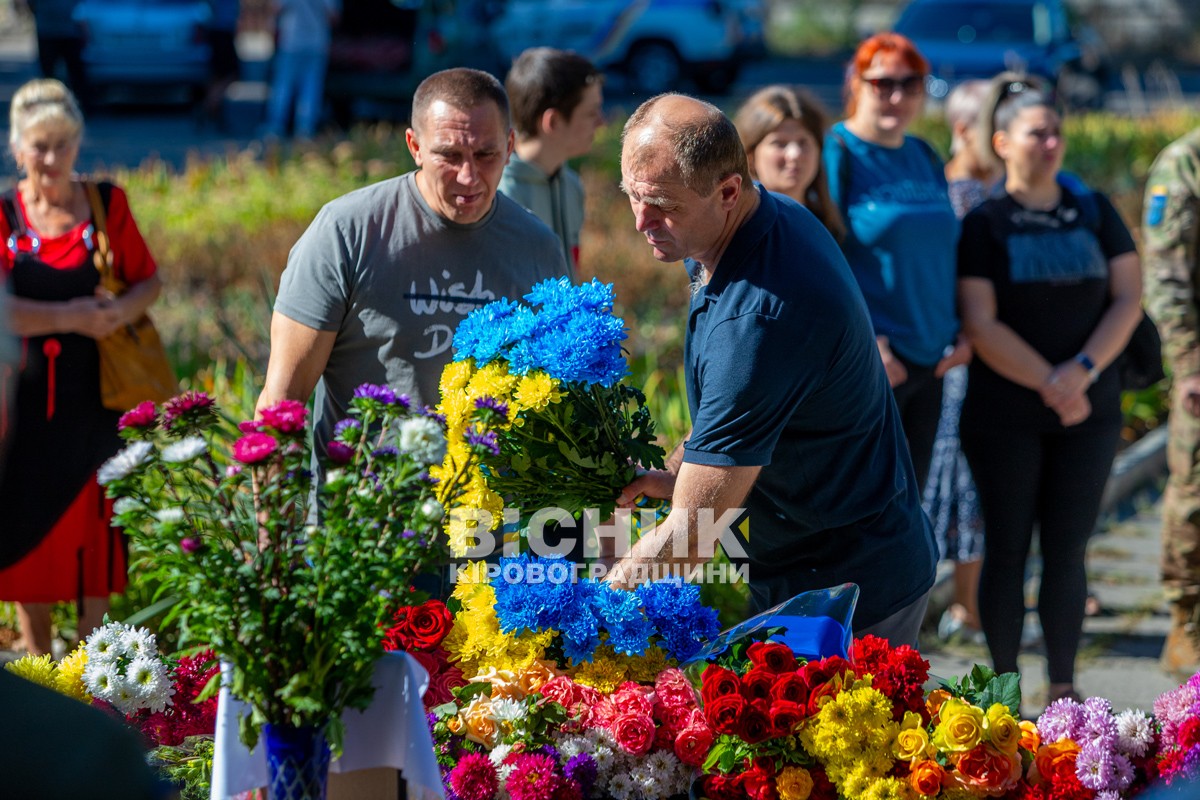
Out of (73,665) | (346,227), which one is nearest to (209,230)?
(346,227)

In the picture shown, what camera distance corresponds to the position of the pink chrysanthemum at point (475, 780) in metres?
2.33

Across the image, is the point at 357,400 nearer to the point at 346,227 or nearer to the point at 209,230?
the point at 346,227

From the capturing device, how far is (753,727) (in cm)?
227

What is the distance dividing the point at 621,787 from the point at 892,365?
2.21 m

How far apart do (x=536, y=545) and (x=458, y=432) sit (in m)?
0.70

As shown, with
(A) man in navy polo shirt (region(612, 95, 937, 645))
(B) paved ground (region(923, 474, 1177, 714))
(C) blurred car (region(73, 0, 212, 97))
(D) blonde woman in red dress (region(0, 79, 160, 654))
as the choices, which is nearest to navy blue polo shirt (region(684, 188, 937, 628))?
(A) man in navy polo shirt (region(612, 95, 937, 645))

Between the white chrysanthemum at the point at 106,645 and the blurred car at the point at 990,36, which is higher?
the blurred car at the point at 990,36

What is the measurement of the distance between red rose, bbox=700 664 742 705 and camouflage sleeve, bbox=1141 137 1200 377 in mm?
2903

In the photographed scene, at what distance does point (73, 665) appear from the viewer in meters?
2.56

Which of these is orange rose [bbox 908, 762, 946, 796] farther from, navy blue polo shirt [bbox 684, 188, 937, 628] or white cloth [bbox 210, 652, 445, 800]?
white cloth [bbox 210, 652, 445, 800]

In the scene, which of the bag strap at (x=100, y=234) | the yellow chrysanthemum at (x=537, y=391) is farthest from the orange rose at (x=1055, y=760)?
Result: the bag strap at (x=100, y=234)

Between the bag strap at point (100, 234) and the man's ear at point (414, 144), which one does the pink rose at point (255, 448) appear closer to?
the man's ear at point (414, 144)

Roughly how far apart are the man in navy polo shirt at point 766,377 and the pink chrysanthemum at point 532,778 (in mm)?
408

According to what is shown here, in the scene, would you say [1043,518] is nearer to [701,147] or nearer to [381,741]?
[701,147]
